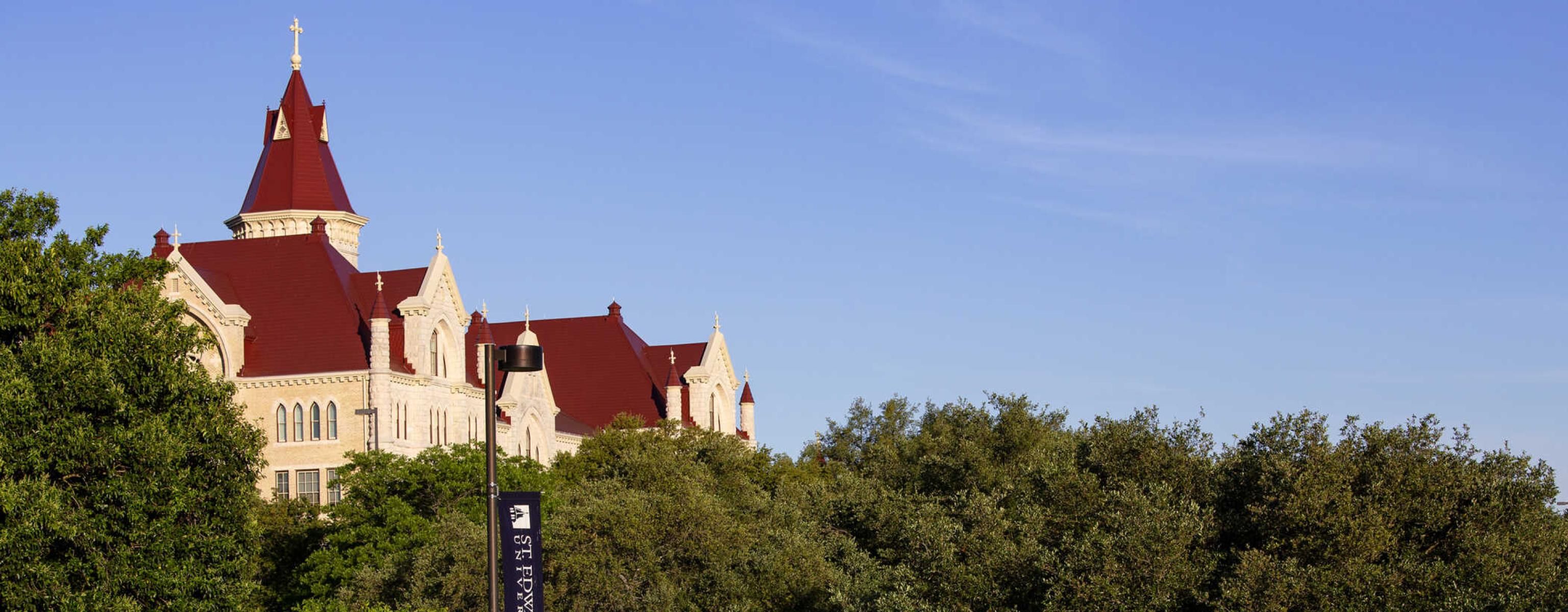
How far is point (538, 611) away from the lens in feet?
92.5

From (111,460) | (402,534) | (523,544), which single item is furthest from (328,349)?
(523,544)

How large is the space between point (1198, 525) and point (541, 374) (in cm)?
5931

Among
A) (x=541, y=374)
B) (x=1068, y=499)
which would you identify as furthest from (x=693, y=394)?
(x=1068, y=499)

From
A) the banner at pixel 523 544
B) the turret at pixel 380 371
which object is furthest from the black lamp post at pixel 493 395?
the turret at pixel 380 371

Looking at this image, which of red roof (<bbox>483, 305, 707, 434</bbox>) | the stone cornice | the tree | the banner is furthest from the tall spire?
the banner

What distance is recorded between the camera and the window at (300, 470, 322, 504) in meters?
79.9

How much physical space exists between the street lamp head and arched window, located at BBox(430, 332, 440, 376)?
58.3 m

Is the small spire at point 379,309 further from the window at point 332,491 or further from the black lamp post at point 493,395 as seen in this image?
the black lamp post at point 493,395

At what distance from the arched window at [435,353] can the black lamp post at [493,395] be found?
56.5m

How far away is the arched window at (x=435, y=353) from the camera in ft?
275

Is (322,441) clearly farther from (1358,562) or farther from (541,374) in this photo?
(1358,562)

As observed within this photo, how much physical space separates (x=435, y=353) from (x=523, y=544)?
5804 cm

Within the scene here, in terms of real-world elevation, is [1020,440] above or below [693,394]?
below

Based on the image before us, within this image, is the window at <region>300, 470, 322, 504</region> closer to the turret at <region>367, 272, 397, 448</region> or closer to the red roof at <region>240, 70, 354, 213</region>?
the turret at <region>367, 272, 397, 448</region>
